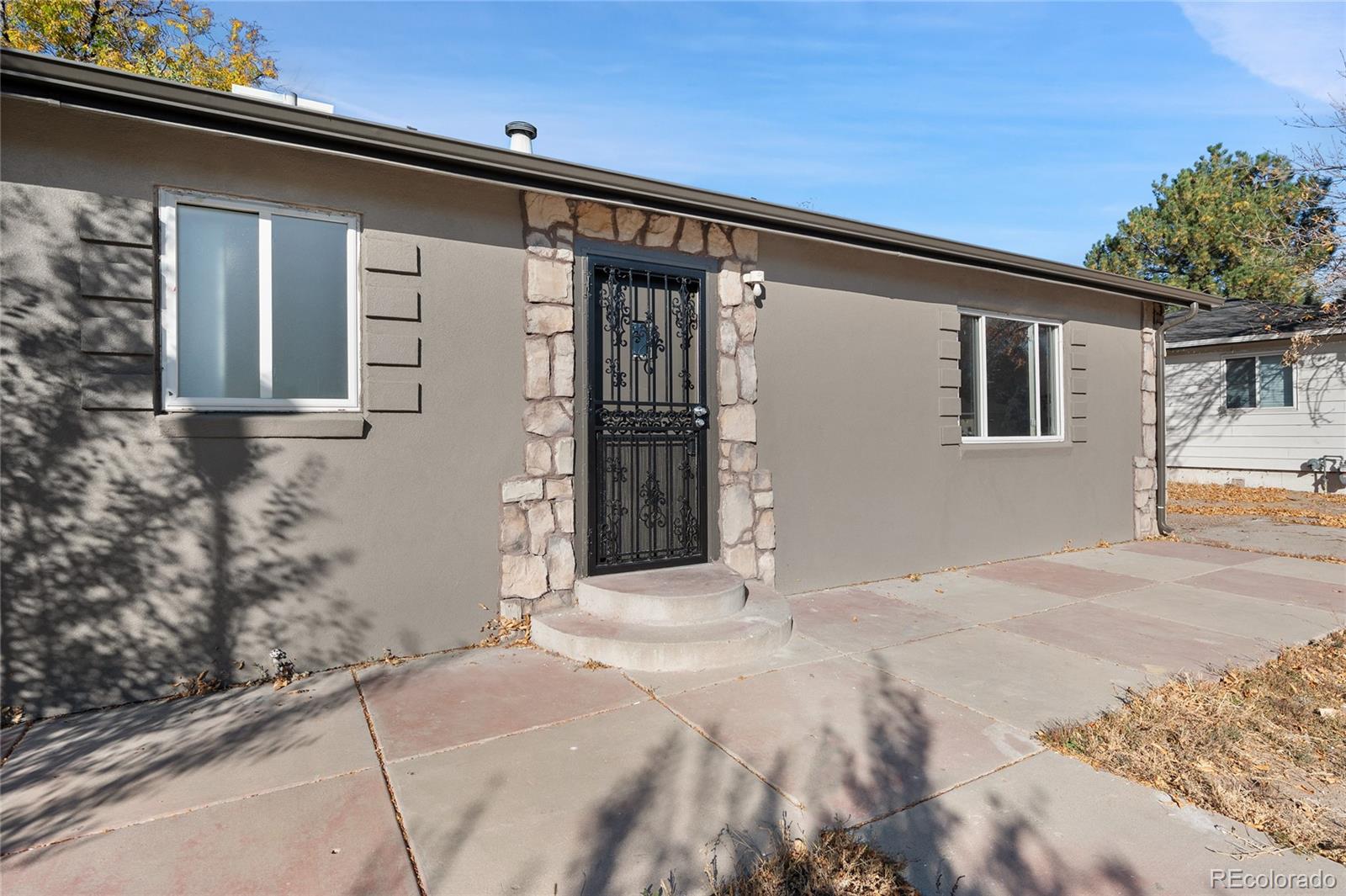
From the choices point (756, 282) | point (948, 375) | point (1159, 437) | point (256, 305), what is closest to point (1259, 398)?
point (1159, 437)

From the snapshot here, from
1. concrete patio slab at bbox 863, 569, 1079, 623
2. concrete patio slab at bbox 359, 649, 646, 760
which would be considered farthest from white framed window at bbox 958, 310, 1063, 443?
concrete patio slab at bbox 359, 649, 646, 760

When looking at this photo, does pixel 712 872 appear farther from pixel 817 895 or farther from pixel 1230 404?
pixel 1230 404

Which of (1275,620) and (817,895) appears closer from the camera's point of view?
(817,895)

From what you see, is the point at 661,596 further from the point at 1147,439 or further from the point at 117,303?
the point at 1147,439

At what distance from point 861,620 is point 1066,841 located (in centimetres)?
257

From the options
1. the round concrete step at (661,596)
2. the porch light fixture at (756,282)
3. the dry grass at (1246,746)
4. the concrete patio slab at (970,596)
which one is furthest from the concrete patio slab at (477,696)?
the porch light fixture at (756,282)

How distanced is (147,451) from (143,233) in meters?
1.13

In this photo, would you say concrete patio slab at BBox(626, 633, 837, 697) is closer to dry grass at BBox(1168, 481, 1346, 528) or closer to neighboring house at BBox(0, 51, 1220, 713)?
neighboring house at BBox(0, 51, 1220, 713)

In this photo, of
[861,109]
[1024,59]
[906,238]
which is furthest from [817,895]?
[861,109]

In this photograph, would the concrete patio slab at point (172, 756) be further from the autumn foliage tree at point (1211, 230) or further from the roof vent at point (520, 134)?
the autumn foliage tree at point (1211, 230)

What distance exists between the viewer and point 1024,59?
7.04m

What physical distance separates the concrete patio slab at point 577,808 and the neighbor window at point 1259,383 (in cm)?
1528

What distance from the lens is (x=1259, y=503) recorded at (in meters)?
11.2

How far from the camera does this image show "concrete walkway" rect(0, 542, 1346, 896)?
2.06 metres
